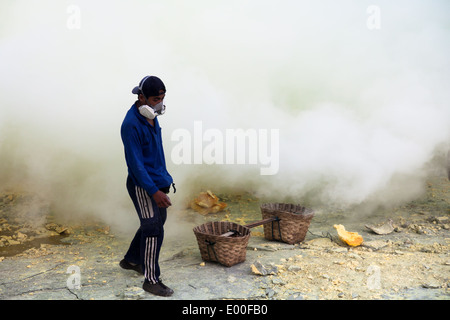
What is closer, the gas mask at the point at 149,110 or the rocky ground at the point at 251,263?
the gas mask at the point at 149,110

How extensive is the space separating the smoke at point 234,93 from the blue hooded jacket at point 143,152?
2.21 m

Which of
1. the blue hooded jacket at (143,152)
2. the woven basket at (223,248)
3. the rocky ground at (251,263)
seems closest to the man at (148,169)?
the blue hooded jacket at (143,152)

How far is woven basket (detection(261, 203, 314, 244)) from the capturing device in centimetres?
441


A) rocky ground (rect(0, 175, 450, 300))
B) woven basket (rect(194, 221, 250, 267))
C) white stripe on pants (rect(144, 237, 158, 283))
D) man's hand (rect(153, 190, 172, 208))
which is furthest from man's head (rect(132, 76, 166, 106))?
rocky ground (rect(0, 175, 450, 300))

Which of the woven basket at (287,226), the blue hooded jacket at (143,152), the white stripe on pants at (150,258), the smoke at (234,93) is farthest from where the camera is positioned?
the smoke at (234,93)

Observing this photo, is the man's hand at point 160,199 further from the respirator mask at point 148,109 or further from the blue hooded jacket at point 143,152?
the respirator mask at point 148,109

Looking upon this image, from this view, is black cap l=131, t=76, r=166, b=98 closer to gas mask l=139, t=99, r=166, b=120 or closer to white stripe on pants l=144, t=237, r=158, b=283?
gas mask l=139, t=99, r=166, b=120

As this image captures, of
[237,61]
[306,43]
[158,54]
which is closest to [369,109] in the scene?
[306,43]

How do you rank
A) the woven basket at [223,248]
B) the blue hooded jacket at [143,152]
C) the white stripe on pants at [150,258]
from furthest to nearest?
the woven basket at [223,248] < the white stripe on pants at [150,258] < the blue hooded jacket at [143,152]

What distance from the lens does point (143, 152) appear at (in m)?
3.15

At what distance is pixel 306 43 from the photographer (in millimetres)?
5852

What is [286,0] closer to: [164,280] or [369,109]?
[369,109]

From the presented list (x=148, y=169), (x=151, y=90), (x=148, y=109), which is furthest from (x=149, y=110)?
(x=148, y=169)

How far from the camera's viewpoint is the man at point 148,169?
300 centimetres
